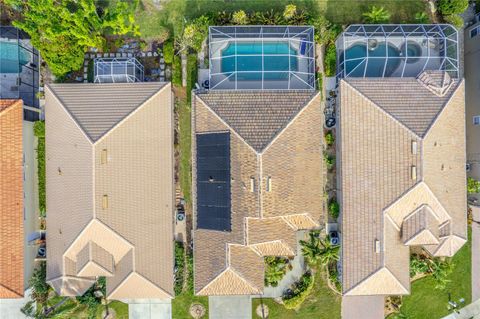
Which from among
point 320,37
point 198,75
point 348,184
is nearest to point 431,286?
point 348,184

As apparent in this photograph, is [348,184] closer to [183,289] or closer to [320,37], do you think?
[320,37]

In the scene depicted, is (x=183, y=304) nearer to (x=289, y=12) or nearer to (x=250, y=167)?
(x=250, y=167)

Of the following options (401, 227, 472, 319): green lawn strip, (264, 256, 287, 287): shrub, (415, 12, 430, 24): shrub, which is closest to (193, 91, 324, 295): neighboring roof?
(264, 256, 287, 287): shrub

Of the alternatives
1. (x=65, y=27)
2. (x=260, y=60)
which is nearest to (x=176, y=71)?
(x=260, y=60)

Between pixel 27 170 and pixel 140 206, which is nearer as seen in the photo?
pixel 140 206

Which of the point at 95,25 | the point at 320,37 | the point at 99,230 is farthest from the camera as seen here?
the point at 320,37
